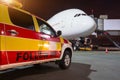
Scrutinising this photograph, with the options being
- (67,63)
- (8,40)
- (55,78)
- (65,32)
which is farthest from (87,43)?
(8,40)

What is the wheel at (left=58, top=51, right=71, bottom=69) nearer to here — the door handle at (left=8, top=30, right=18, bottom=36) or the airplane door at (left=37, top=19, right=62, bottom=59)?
the airplane door at (left=37, top=19, right=62, bottom=59)

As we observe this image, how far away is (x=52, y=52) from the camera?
7.59 metres

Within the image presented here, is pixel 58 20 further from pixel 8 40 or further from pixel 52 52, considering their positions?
pixel 8 40

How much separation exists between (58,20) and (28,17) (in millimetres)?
12634

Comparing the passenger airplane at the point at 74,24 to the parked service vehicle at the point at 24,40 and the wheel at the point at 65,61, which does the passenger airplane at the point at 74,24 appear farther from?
the parked service vehicle at the point at 24,40

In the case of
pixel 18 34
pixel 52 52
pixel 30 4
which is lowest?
pixel 52 52

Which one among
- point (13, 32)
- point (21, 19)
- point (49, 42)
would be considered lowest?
point (49, 42)

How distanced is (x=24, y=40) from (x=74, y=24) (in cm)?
1250

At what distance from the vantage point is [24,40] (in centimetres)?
593

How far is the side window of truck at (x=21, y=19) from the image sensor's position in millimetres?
5775

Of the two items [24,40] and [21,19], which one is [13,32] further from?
[21,19]

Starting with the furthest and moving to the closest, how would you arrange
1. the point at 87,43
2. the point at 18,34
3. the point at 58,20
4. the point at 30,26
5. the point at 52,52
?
the point at 87,43 < the point at 58,20 < the point at 52,52 < the point at 30,26 < the point at 18,34

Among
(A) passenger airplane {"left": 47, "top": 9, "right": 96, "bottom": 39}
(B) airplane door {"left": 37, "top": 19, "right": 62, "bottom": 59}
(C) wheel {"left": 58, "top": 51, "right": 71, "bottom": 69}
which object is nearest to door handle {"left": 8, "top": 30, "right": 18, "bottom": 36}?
(B) airplane door {"left": 37, "top": 19, "right": 62, "bottom": 59}

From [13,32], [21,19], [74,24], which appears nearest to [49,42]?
[21,19]
